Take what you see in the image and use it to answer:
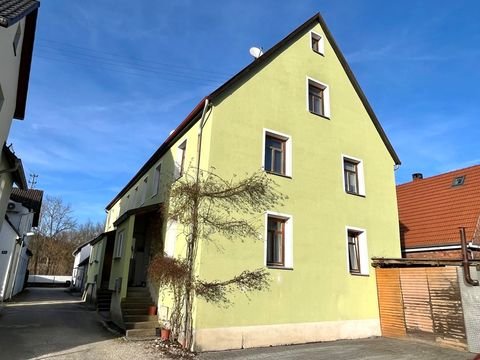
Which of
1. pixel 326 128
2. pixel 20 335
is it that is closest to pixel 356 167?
pixel 326 128

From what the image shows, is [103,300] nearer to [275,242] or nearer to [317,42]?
[275,242]

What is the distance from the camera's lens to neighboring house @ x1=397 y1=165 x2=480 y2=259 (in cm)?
1733

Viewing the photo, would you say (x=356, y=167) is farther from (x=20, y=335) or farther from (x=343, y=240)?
(x=20, y=335)

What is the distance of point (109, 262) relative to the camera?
2216 centimetres

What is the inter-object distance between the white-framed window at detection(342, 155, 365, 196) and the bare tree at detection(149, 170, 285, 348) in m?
4.57

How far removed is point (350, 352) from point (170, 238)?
7.24 meters

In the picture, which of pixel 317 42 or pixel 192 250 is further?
pixel 317 42

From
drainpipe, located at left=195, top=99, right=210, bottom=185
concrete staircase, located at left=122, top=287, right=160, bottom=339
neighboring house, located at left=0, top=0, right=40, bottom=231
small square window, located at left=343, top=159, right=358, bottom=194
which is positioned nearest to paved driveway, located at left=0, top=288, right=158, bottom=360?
concrete staircase, located at left=122, top=287, right=160, bottom=339

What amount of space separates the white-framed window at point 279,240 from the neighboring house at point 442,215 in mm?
9136

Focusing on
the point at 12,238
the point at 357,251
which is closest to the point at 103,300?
the point at 12,238

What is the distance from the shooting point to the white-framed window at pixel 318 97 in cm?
1562

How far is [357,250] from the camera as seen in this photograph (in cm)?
1509

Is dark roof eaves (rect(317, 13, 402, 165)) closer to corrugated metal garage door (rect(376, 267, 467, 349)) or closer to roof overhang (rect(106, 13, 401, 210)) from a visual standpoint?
roof overhang (rect(106, 13, 401, 210))

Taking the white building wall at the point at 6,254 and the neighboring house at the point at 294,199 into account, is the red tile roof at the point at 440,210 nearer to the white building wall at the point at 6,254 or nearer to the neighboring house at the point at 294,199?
the neighboring house at the point at 294,199
